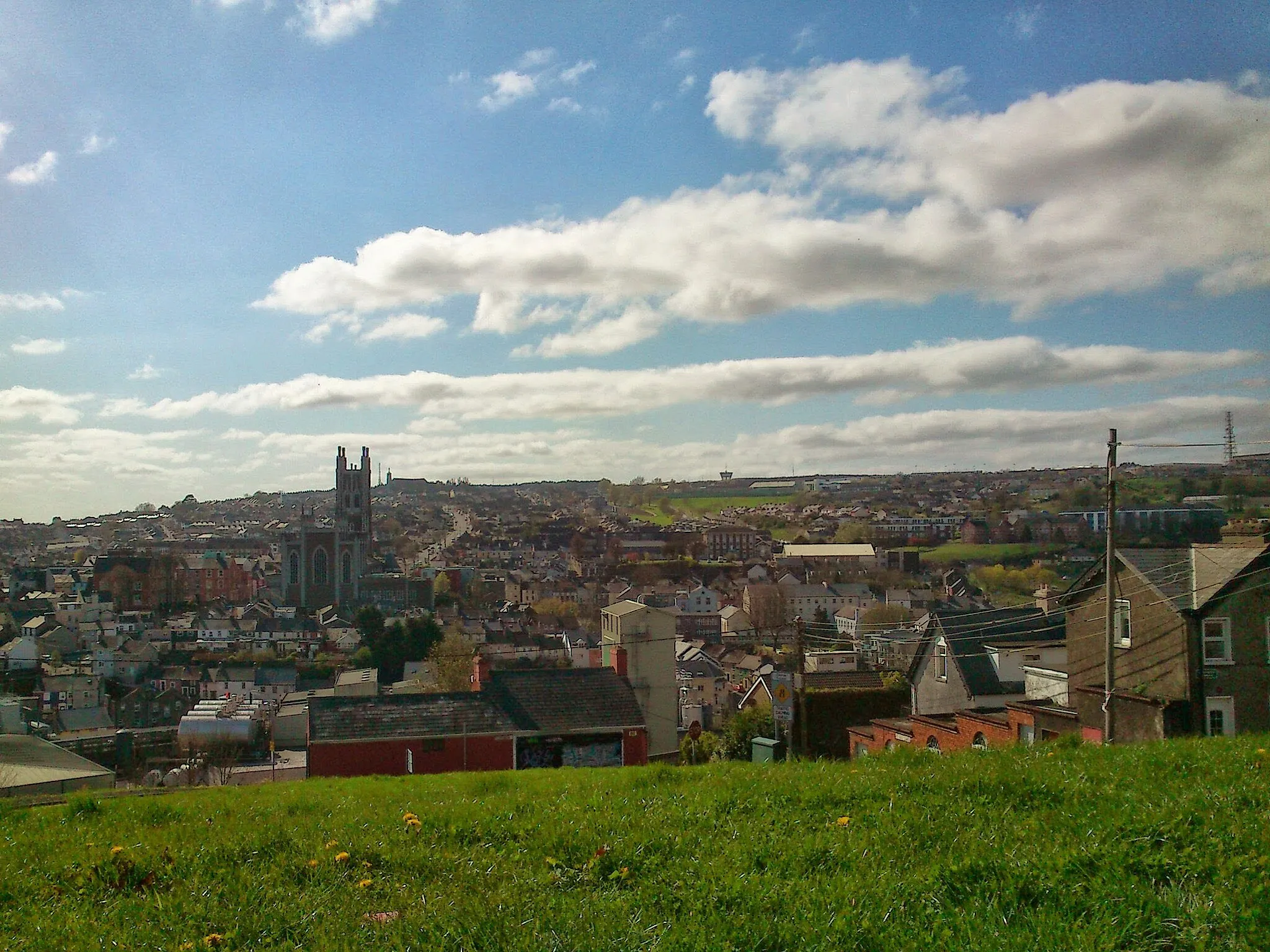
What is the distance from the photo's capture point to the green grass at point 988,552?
221 ft

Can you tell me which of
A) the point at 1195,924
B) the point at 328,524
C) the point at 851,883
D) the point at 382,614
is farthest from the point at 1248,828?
the point at 328,524

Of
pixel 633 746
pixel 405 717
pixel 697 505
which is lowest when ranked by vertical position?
pixel 633 746

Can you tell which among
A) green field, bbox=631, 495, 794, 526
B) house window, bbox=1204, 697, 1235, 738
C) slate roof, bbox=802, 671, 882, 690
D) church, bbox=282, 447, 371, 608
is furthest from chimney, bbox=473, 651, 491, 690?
green field, bbox=631, 495, 794, 526

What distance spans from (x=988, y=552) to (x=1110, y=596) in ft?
200

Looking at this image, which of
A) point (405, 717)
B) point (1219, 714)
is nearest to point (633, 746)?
point (405, 717)

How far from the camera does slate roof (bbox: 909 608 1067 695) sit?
85.6 ft

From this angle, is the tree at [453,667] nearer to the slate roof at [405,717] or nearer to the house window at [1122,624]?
the slate roof at [405,717]

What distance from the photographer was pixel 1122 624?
67.3 ft

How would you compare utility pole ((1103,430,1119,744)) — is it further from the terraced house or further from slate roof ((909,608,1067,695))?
slate roof ((909,608,1067,695))

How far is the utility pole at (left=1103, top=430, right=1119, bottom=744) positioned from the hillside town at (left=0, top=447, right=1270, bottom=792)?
13.2 inches

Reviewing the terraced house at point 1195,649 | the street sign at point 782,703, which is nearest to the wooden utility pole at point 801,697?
the terraced house at point 1195,649

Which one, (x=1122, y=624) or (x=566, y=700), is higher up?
(x=1122, y=624)

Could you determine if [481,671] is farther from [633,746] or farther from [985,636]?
[985,636]

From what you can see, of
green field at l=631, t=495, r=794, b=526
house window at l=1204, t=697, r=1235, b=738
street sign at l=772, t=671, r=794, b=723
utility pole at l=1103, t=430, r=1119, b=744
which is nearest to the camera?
street sign at l=772, t=671, r=794, b=723
